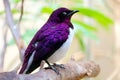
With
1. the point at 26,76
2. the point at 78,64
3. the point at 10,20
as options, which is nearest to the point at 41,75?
the point at 26,76

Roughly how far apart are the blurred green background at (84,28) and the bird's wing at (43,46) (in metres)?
0.27

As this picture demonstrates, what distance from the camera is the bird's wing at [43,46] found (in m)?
0.92

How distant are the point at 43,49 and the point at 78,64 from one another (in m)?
0.15

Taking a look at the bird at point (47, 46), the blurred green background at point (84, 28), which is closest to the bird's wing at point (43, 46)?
the bird at point (47, 46)

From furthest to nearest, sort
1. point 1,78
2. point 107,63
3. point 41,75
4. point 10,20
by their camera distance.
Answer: point 107,63 < point 10,20 < point 41,75 < point 1,78

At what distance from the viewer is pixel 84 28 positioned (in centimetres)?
143

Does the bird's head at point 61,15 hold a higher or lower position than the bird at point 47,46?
higher

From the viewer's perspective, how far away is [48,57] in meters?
0.94

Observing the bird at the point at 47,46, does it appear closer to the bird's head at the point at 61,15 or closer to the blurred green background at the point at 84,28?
the bird's head at the point at 61,15

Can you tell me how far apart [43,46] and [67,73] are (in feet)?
0.34

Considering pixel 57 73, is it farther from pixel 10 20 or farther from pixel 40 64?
pixel 10 20

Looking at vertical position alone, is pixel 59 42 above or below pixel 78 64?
above

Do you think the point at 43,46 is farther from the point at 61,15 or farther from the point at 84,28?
the point at 84,28

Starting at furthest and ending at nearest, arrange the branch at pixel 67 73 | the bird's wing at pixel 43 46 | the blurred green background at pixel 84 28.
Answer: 1. the blurred green background at pixel 84 28
2. the bird's wing at pixel 43 46
3. the branch at pixel 67 73
